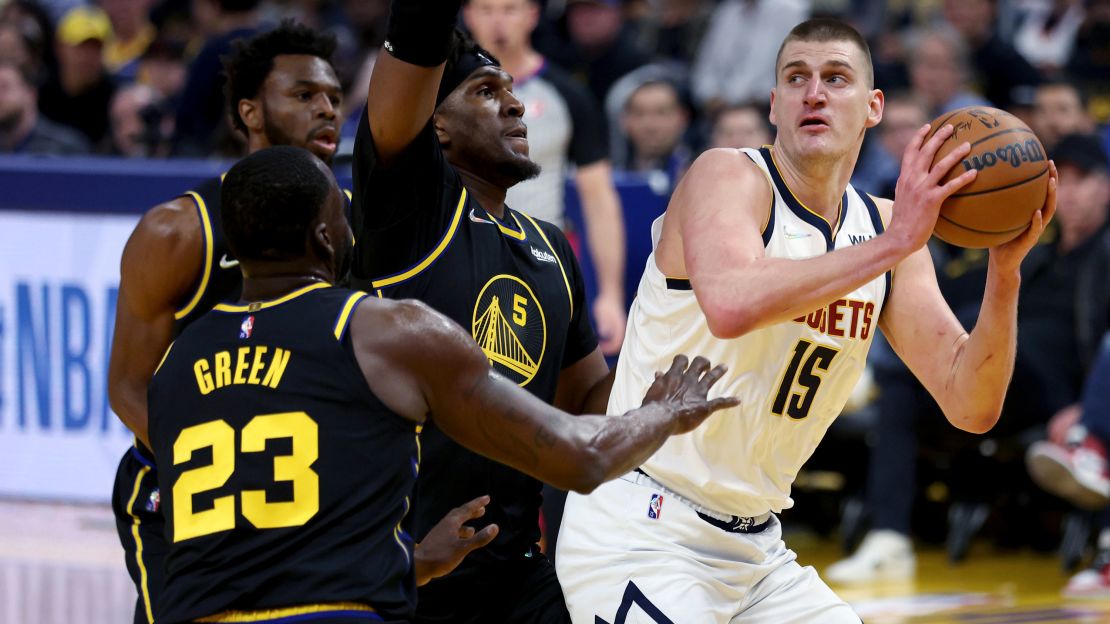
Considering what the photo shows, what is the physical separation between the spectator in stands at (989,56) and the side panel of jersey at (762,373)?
262 inches

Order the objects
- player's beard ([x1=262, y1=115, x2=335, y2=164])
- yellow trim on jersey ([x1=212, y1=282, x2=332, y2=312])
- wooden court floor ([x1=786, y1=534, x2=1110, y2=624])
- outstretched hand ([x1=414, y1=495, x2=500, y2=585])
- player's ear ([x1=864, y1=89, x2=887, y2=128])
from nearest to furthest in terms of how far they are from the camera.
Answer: yellow trim on jersey ([x1=212, y1=282, x2=332, y2=312])
outstretched hand ([x1=414, y1=495, x2=500, y2=585])
player's ear ([x1=864, y1=89, x2=887, y2=128])
player's beard ([x1=262, y1=115, x2=335, y2=164])
wooden court floor ([x1=786, y1=534, x2=1110, y2=624])

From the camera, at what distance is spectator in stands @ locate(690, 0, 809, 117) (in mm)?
11805

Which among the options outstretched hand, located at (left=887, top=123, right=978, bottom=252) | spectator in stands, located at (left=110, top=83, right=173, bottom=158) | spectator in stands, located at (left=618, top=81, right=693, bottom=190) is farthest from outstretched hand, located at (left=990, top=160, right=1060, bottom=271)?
spectator in stands, located at (left=110, top=83, right=173, bottom=158)

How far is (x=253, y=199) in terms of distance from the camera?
3.35 meters

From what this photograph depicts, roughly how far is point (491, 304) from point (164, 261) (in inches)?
38.6

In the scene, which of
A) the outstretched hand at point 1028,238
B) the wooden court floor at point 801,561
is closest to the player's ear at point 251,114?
the outstretched hand at point 1028,238

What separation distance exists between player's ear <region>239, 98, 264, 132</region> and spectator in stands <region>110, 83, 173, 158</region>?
4987mm

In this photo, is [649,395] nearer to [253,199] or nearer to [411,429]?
[411,429]

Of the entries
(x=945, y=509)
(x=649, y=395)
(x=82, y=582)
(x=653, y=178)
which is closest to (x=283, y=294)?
(x=649, y=395)

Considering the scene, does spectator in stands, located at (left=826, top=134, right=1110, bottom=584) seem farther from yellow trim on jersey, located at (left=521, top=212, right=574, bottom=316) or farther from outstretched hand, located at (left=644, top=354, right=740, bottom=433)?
outstretched hand, located at (left=644, top=354, right=740, bottom=433)

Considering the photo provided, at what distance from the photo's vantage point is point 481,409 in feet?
10.9

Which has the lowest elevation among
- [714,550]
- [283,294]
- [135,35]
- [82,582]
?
[82,582]

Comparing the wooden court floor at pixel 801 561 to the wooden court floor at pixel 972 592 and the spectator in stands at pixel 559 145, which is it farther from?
the spectator in stands at pixel 559 145

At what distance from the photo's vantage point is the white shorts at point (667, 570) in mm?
4027
